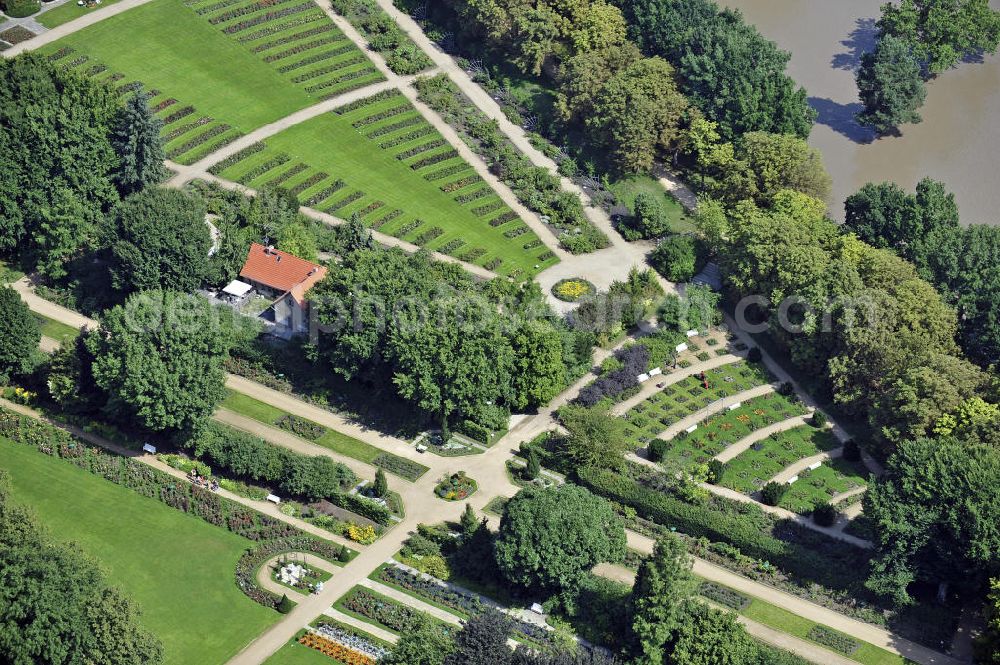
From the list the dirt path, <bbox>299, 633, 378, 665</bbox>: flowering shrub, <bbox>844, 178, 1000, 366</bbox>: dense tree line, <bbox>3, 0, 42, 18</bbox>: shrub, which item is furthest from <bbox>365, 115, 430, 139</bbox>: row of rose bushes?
<bbox>299, 633, 378, 665</bbox>: flowering shrub

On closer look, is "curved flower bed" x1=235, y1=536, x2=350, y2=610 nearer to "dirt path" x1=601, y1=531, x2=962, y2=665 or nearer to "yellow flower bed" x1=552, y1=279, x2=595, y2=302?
"dirt path" x1=601, y1=531, x2=962, y2=665

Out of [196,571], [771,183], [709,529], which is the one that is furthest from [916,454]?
[196,571]

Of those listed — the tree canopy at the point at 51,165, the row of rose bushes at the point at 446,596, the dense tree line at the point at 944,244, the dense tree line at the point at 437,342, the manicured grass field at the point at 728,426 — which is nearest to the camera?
the row of rose bushes at the point at 446,596

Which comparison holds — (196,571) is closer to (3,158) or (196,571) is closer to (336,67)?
(3,158)

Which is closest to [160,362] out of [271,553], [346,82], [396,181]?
[271,553]

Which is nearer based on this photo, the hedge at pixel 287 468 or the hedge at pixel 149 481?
the hedge at pixel 149 481

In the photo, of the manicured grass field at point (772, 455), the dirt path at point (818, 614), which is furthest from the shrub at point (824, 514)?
the dirt path at point (818, 614)

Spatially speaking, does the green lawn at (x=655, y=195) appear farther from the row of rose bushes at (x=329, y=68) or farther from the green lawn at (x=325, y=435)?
the green lawn at (x=325, y=435)
